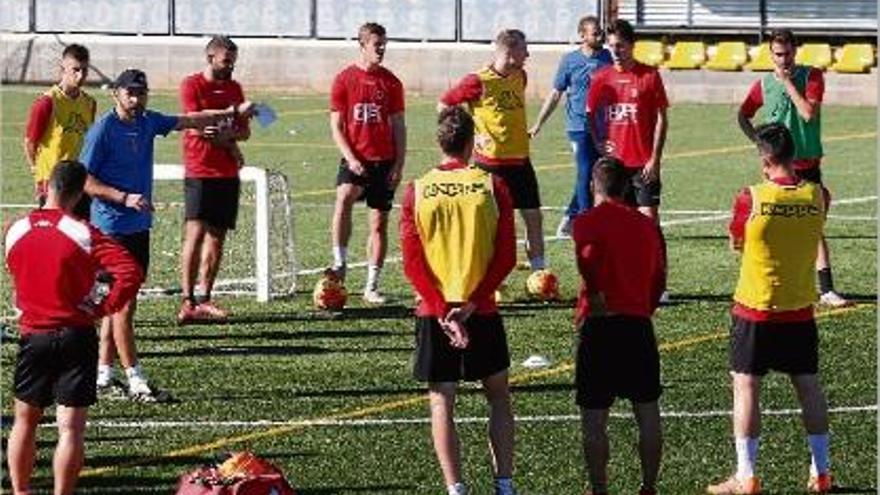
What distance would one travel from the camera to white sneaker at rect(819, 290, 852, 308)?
2156 centimetres

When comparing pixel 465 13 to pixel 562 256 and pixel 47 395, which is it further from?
pixel 47 395

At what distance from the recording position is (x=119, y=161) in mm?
17453

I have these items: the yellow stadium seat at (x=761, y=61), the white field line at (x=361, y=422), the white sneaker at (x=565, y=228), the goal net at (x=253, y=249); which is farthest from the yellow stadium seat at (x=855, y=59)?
the white field line at (x=361, y=422)

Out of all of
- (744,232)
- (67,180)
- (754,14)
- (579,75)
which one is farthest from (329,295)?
(754,14)

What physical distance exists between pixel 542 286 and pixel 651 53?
27.5 metres

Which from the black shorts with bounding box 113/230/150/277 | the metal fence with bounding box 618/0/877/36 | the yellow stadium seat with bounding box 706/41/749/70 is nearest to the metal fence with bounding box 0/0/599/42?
the metal fence with bounding box 618/0/877/36

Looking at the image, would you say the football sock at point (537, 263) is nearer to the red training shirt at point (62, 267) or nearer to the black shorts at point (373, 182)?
the black shorts at point (373, 182)

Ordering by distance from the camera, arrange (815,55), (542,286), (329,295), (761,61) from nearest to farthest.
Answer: (329,295)
(542,286)
(761,61)
(815,55)

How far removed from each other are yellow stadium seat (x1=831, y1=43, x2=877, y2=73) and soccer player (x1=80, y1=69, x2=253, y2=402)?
30.9 meters

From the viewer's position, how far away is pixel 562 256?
25.2 meters

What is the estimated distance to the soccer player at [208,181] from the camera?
20.9 m

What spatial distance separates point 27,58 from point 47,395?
40.1m

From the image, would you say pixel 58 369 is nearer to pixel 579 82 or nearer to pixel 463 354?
pixel 463 354

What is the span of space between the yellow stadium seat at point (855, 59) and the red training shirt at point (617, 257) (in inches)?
1347
